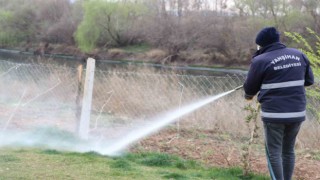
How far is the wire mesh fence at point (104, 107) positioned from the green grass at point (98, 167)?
0.76 meters

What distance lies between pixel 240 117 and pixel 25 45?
47.8 m

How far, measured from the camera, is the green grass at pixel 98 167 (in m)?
4.48

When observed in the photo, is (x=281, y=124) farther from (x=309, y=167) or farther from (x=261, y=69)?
(x=309, y=167)

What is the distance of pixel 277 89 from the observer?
369cm

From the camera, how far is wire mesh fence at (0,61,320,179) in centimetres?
674

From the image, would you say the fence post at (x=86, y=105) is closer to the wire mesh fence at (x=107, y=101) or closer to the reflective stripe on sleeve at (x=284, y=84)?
the wire mesh fence at (x=107, y=101)

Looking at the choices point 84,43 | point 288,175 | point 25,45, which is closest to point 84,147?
point 288,175

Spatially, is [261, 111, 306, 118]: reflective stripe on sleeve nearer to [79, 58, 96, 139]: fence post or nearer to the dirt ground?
the dirt ground

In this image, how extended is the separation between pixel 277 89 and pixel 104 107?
21.2 ft

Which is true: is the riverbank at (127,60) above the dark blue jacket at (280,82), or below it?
above

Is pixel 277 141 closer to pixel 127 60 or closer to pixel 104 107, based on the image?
pixel 104 107

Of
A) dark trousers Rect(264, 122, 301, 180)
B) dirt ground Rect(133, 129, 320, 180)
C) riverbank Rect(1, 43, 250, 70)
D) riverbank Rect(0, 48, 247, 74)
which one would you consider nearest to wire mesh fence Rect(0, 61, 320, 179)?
dirt ground Rect(133, 129, 320, 180)

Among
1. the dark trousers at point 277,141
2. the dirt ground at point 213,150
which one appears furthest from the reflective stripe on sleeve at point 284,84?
the dirt ground at point 213,150

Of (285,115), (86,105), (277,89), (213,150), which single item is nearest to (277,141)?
(285,115)
